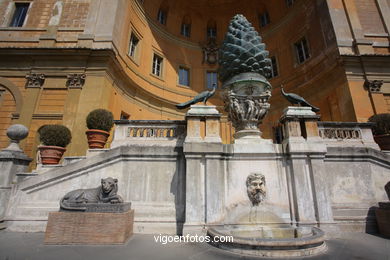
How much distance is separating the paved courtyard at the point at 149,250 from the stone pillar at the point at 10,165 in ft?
4.29

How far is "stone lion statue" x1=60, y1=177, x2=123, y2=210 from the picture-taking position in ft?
14.2

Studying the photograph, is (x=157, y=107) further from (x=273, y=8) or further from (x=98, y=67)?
(x=273, y=8)

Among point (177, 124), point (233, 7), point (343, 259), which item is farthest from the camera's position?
point (233, 7)

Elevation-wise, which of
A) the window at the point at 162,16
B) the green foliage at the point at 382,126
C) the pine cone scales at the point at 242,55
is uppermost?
the window at the point at 162,16

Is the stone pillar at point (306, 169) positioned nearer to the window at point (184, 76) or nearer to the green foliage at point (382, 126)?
the green foliage at point (382, 126)

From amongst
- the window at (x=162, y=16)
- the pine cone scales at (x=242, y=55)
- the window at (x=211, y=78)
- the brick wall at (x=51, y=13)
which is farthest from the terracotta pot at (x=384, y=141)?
the window at (x=162, y=16)

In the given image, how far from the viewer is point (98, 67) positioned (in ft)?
40.8

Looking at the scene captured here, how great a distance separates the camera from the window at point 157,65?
18.1 metres

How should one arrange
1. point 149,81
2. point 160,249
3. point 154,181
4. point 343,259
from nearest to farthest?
point 343,259 → point 160,249 → point 154,181 → point 149,81

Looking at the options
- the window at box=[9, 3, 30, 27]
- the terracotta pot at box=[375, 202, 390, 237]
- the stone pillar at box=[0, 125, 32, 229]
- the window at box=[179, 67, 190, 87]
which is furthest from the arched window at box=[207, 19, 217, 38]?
the terracotta pot at box=[375, 202, 390, 237]

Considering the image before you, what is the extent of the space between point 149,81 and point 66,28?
6.64 meters

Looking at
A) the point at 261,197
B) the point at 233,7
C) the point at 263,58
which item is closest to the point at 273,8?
the point at 233,7

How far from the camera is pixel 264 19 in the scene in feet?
67.8

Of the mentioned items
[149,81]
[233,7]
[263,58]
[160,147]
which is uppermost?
[233,7]
